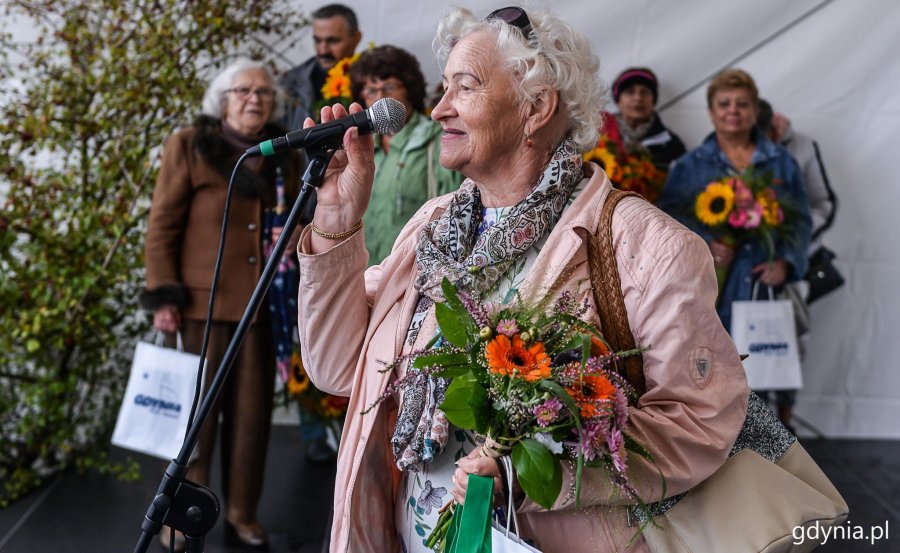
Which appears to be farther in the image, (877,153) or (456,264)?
(877,153)

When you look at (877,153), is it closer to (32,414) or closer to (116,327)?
(116,327)

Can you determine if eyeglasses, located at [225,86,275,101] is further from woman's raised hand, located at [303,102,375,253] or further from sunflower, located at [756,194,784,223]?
sunflower, located at [756,194,784,223]

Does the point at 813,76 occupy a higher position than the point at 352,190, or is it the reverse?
the point at 813,76

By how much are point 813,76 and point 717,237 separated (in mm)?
1034

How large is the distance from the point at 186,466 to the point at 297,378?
2.40 m

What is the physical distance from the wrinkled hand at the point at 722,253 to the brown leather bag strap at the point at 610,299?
2670 millimetres

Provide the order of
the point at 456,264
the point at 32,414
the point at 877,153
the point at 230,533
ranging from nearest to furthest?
1. the point at 456,264
2. the point at 230,533
3. the point at 32,414
4. the point at 877,153

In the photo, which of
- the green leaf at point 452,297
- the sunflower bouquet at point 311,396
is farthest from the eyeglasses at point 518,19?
the sunflower bouquet at point 311,396

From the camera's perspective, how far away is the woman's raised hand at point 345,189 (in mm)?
1789

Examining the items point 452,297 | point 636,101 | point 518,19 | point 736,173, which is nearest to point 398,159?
point 636,101

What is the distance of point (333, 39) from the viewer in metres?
4.30

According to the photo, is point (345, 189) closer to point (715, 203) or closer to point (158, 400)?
point (158, 400)

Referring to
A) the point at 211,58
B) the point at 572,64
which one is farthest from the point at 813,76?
the point at 572,64

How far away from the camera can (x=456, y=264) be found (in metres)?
1.83
